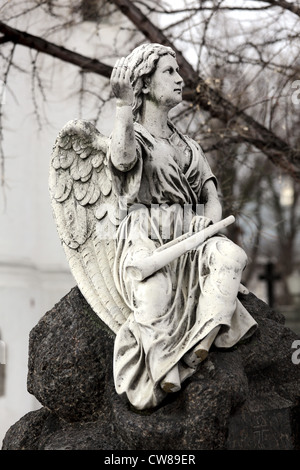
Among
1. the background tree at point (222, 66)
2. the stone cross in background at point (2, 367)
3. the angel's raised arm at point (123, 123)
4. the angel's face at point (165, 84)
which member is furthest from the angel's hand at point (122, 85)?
the stone cross in background at point (2, 367)

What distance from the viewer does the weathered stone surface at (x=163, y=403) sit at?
3.60 meters

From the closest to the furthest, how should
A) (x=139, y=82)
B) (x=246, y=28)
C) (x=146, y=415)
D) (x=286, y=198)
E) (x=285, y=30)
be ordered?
1. (x=146, y=415)
2. (x=139, y=82)
3. (x=285, y=30)
4. (x=246, y=28)
5. (x=286, y=198)

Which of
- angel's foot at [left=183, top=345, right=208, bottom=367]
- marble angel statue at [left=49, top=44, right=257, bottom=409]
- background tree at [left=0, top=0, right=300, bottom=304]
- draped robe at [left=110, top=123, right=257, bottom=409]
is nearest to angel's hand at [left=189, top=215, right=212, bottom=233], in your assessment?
marble angel statue at [left=49, top=44, right=257, bottom=409]

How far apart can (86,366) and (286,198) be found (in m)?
13.8

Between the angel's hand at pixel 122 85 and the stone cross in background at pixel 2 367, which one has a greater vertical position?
the angel's hand at pixel 122 85

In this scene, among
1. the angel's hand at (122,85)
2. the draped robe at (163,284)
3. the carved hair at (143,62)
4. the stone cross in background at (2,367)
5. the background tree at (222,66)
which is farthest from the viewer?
the stone cross in background at (2,367)

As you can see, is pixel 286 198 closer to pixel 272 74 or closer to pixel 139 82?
pixel 272 74

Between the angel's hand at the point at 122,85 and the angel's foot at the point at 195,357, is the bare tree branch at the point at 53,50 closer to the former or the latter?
the angel's hand at the point at 122,85

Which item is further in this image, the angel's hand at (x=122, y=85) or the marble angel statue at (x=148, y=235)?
the angel's hand at (x=122, y=85)

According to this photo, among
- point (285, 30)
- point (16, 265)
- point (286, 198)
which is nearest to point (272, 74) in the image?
point (285, 30)

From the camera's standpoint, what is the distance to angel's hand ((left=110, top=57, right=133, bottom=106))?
3.85 meters

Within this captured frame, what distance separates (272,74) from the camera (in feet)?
24.1

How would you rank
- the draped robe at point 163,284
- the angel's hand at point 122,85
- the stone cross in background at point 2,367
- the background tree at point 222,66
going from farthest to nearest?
the stone cross in background at point 2,367 → the background tree at point 222,66 → the angel's hand at point 122,85 → the draped robe at point 163,284

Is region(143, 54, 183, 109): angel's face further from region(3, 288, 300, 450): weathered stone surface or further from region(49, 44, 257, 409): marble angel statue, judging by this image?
region(3, 288, 300, 450): weathered stone surface
